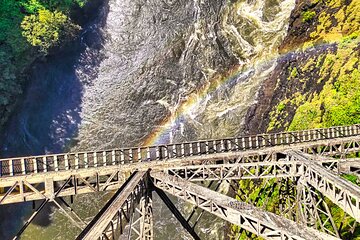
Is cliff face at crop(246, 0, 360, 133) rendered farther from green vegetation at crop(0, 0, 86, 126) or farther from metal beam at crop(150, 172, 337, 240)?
green vegetation at crop(0, 0, 86, 126)

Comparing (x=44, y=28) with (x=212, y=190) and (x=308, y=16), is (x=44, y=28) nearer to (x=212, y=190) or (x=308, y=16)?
(x=212, y=190)

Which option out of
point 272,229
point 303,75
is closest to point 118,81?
point 303,75

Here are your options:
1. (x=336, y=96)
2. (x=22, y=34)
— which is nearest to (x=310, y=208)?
(x=336, y=96)

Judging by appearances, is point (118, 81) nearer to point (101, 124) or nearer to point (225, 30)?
point (101, 124)

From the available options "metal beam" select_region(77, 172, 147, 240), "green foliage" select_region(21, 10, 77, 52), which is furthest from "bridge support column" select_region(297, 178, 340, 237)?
"green foliage" select_region(21, 10, 77, 52)

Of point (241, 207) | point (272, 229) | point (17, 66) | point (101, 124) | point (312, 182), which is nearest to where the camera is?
point (272, 229)

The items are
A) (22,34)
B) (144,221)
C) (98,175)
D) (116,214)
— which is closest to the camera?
(116,214)
